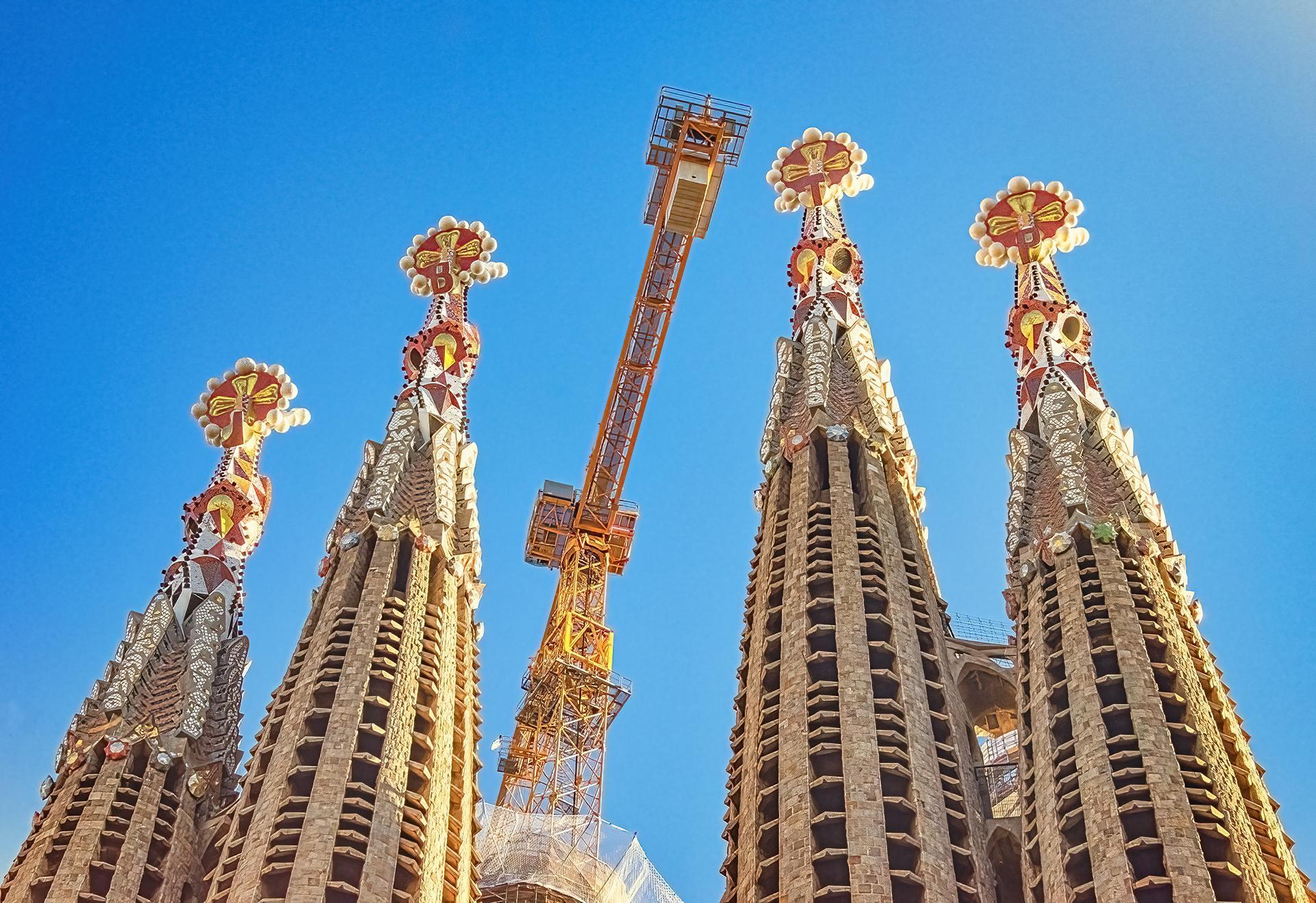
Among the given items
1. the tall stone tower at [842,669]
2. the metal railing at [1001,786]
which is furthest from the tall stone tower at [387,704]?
the metal railing at [1001,786]

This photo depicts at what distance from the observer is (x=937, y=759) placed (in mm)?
42250

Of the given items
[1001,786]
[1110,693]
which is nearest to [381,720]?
[1001,786]

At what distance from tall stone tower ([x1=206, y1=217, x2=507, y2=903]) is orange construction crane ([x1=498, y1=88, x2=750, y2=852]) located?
6.72 meters

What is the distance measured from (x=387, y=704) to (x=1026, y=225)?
23.5 m

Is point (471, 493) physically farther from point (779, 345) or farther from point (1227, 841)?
point (1227, 841)

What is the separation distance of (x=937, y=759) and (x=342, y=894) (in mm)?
12387

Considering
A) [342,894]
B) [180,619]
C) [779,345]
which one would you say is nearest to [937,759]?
[342,894]

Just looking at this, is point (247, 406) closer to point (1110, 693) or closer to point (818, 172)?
point (818, 172)

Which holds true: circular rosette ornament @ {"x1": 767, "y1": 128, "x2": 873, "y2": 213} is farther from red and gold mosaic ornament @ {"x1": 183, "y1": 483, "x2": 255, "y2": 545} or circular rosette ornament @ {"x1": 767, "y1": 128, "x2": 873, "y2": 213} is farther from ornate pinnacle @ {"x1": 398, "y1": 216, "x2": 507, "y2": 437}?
red and gold mosaic ornament @ {"x1": 183, "y1": 483, "x2": 255, "y2": 545}

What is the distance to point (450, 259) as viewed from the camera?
61.9m

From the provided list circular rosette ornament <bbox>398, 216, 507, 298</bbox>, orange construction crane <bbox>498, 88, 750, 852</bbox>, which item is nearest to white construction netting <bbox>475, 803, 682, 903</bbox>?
orange construction crane <bbox>498, 88, 750, 852</bbox>

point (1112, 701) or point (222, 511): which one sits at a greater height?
point (222, 511)

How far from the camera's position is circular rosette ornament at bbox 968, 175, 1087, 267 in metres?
56.5

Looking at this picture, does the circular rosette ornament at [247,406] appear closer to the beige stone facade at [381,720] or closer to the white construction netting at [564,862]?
the beige stone facade at [381,720]
